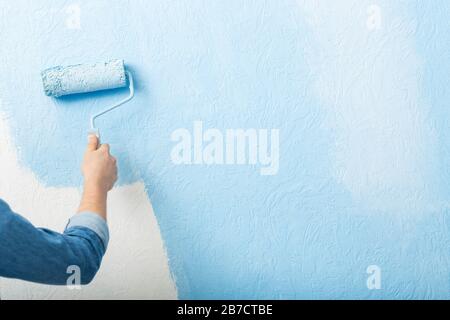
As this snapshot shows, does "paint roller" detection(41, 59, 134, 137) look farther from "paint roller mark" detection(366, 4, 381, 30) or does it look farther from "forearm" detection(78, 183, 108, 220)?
"paint roller mark" detection(366, 4, 381, 30)

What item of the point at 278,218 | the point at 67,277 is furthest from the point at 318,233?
the point at 67,277

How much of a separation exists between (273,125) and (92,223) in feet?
1.35

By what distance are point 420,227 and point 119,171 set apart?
0.63 meters

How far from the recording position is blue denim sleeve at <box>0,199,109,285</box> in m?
0.63

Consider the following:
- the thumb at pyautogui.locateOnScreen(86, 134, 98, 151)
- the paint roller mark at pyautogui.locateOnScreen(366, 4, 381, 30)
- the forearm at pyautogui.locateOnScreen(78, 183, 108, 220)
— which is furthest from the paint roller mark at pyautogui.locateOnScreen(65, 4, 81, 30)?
the paint roller mark at pyautogui.locateOnScreen(366, 4, 381, 30)

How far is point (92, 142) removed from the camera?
0.91 metres

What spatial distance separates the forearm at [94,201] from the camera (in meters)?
0.80

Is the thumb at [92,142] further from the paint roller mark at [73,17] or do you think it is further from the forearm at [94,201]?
the paint roller mark at [73,17]

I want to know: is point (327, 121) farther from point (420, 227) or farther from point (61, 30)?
point (61, 30)

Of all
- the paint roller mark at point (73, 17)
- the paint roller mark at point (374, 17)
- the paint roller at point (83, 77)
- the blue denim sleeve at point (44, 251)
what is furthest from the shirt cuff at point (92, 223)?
the paint roller mark at point (374, 17)

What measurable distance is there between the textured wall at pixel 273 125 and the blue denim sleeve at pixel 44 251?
0.27m

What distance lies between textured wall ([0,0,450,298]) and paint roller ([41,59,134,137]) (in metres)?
0.03

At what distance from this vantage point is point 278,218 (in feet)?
3.28
